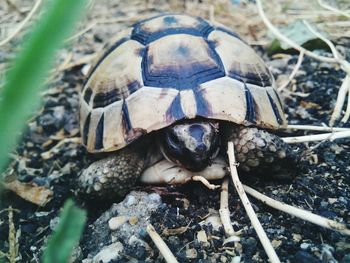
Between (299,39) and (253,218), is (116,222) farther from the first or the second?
(299,39)

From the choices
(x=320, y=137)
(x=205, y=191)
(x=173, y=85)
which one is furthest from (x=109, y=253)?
(x=320, y=137)

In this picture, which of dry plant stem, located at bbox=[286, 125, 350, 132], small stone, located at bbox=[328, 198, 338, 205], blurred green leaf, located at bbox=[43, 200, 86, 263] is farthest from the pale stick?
blurred green leaf, located at bbox=[43, 200, 86, 263]

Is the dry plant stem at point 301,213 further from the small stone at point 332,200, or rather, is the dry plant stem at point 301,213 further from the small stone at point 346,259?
the small stone at point 332,200

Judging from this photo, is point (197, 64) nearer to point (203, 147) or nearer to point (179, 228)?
point (203, 147)

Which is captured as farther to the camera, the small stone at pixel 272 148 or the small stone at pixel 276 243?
the small stone at pixel 272 148

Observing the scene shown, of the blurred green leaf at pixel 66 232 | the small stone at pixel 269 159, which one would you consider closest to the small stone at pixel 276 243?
the small stone at pixel 269 159

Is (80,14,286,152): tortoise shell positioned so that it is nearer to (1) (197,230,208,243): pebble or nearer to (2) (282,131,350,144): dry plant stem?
(2) (282,131,350,144): dry plant stem

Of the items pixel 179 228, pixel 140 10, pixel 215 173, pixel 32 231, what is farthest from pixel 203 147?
pixel 140 10
